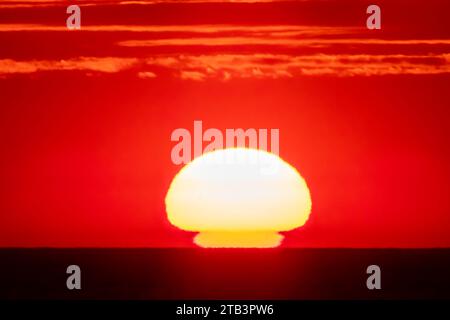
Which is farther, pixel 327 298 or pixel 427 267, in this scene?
pixel 427 267

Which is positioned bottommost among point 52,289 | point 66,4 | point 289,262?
point 52,289

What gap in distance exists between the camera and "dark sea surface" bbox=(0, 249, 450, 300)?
7715mm

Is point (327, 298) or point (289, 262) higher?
point (289, 262)

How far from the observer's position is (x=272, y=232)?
1330 cm

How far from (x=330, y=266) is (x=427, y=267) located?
1160 millimetres

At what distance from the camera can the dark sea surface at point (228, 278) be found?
7.71 metres

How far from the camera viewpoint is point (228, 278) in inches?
336
